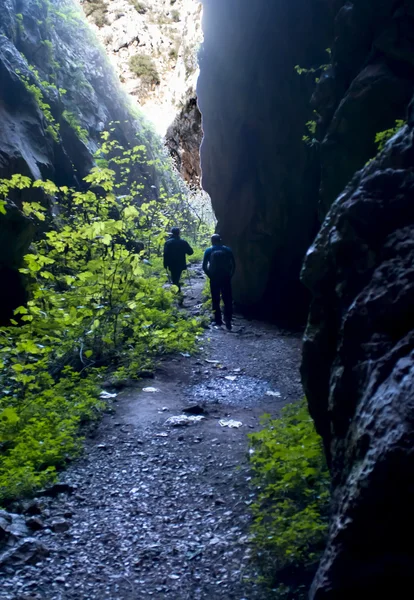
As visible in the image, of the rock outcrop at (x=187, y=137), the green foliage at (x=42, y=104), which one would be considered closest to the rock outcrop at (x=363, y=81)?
the green foliage at (x=42, y=104)

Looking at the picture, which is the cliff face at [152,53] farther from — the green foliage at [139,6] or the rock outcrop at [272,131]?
the rock outcrop at [272,131]

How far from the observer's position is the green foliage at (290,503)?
3.01 meters

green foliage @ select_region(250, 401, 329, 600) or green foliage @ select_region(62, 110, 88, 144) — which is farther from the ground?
green foliage @ select_region(62, 110, 88, 144)

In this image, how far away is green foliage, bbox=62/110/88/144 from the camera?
16.8 metres

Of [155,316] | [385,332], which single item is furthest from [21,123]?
[385,332]

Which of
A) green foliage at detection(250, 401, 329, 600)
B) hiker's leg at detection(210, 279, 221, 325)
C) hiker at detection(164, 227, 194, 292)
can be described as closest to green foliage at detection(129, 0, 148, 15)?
hiker at detection(164, 227, 194, 292)

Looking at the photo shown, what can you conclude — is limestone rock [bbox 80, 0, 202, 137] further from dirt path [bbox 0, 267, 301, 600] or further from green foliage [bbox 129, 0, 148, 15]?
dirt path [bbox 0, 267, 301, 600]

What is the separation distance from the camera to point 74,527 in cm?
379

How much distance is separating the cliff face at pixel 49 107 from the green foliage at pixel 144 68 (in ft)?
24.2

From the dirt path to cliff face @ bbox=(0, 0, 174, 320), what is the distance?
3690mm

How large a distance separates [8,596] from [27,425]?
231cm

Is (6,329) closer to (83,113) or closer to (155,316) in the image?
(155,316)

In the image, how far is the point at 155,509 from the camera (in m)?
4.05

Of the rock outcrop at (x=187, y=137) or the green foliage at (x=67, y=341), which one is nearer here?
the green foliage at (x=67, y=341)
